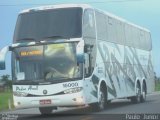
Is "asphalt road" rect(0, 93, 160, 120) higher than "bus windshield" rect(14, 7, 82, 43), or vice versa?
"bus windshield" rect(14, 7, 82, 43)

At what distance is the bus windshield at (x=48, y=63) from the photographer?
2095cm

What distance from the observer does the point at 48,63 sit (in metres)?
21.1

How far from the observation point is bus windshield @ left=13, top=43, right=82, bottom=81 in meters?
21.0

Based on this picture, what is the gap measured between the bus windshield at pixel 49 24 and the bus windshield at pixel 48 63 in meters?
0.49

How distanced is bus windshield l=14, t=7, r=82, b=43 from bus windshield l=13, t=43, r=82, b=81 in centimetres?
49

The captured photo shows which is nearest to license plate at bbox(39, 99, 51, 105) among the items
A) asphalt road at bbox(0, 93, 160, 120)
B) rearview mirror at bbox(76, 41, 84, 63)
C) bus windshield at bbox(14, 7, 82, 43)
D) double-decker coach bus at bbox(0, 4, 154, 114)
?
double-decker coach bus at bbox(0, 4, 154, 114)

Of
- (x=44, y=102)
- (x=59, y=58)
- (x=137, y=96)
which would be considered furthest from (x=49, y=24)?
(x=137, y=96)

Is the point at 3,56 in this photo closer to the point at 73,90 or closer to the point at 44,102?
the point at 44,102

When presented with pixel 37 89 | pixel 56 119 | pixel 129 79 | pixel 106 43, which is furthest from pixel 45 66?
pixel 129 79

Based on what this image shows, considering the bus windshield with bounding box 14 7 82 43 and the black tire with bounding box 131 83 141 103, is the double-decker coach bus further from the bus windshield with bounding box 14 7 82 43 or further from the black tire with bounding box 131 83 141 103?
the black tire with bounding box 131 83 141 103

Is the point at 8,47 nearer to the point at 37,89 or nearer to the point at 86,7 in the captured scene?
the point at 37,89

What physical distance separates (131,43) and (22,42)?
9204 millimetres

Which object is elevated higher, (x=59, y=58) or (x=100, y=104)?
(x=59, y=58)

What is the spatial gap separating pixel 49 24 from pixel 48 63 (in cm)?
160
